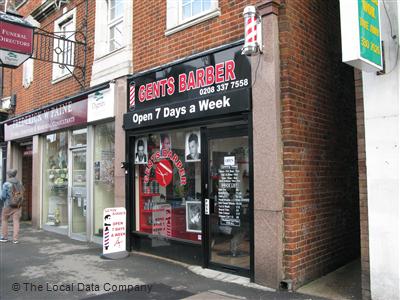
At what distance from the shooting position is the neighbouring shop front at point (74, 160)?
31.7ft

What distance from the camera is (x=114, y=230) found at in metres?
7.77

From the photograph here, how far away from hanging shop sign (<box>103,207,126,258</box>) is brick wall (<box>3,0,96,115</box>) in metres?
3.86

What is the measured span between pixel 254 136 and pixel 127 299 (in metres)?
A: 2.78

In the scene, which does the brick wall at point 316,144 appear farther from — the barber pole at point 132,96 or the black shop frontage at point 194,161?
the barber pole at point 132,96

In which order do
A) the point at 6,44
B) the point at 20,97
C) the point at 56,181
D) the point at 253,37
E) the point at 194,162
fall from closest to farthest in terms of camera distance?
1. the point at 253,37
2. the point at 194,162
3. the point at 6,44
4. the point at 56,181
5. the point at 20,97

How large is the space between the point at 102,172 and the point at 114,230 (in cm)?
234

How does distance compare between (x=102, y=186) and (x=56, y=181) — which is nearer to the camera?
(x=102, y=186)

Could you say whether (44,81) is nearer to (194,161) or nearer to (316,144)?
(194,161)

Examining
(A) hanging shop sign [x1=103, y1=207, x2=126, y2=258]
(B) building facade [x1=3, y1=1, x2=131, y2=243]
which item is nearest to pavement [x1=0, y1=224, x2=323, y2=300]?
(A) hanging shop sign [x1=103, y1=207, x2=126, y2=258]

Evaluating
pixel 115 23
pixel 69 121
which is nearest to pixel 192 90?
pixel 115 23

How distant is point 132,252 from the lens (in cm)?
842

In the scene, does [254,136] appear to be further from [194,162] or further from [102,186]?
[102,186]

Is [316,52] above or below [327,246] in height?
above

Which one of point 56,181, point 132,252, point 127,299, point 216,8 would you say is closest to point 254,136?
point 216,8
